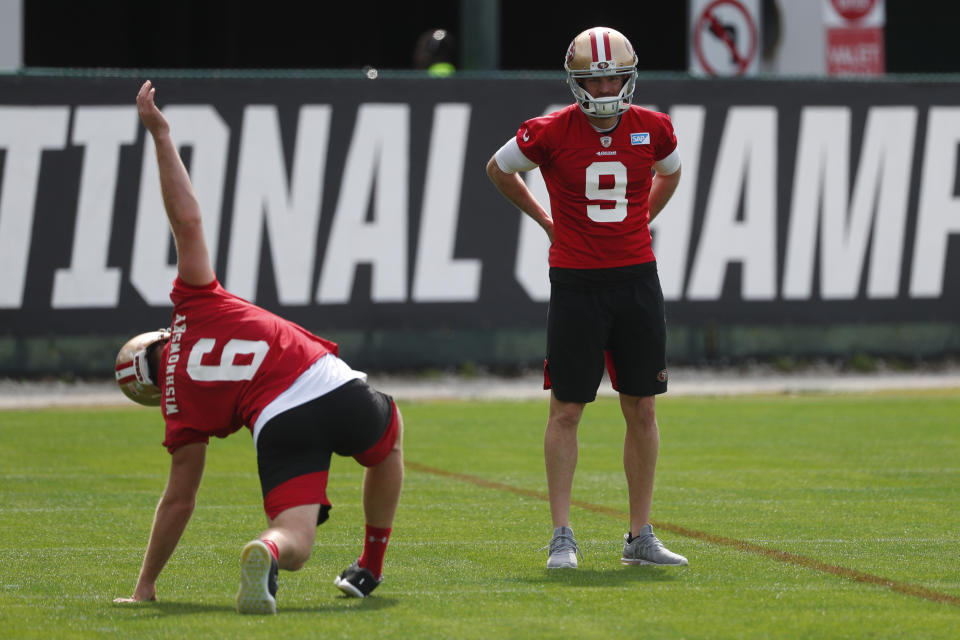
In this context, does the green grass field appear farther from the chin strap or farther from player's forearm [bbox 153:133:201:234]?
player's forearm [bbox 153:133:201:234]

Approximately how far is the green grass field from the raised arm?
121 cm

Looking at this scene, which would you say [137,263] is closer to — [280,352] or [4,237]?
[4,237]

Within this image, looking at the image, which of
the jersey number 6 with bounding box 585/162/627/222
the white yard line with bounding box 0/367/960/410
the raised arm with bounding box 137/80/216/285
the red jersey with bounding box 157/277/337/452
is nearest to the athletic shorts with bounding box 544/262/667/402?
the jersey number 6 with bounding box 585/162/627/222

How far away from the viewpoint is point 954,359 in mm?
15969

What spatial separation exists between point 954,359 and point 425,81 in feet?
20.5

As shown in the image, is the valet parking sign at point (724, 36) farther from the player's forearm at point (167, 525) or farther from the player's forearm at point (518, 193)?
the player's forearm at point (167, 525)

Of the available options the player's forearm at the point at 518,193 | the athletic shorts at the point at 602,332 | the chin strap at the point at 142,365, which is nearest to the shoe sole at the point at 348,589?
the chin strap at the point at 142,365

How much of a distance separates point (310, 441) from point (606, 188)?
6.42 ft

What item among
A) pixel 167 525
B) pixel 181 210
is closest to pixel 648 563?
pixel 167 525

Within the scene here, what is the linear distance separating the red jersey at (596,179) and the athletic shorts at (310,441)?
155 centimetres

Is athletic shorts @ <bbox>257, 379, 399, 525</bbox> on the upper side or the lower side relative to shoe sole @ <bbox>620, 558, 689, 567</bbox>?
upper

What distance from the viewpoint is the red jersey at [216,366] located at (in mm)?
5281

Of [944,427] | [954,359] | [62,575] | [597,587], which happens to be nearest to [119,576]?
[62,575]

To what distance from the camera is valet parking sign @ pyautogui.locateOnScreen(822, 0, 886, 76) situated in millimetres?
20469
